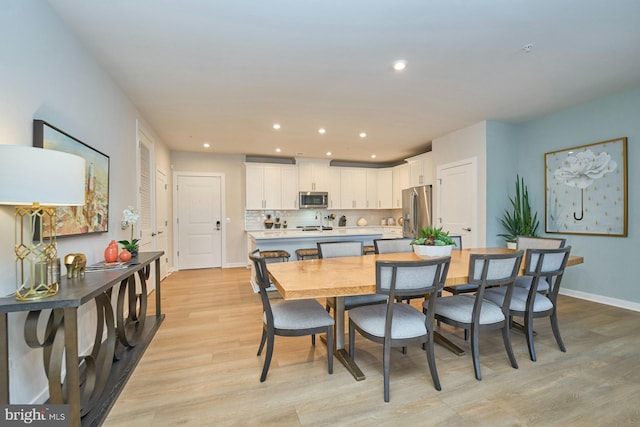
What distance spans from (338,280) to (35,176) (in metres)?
1.60

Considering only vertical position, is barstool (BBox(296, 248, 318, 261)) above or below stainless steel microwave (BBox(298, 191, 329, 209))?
below

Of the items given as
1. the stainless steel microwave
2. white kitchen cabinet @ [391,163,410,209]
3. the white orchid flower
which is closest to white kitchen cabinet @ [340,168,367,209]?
the stainless steel microwave

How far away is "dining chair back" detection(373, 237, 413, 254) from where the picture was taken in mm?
3096

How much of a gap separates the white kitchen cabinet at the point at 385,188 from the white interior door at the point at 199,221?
3745mm

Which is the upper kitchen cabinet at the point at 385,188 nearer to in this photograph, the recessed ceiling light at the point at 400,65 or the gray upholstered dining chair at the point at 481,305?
the recessed ceiling light at the point at 400,65

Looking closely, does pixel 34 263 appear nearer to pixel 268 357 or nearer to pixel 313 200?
pixel 268 357

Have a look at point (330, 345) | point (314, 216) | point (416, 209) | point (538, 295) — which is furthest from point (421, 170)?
point (330, 345)

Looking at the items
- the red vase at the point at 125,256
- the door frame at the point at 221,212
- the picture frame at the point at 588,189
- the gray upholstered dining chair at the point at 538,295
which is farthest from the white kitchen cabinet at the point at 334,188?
the red vase at the point at 125,256

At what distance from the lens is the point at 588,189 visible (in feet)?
12.0

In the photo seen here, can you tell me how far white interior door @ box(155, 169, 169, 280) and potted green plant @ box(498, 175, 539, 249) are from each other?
534cm

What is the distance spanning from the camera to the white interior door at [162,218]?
4.67 metres

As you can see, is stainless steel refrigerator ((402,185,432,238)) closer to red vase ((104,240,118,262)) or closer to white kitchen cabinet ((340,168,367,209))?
white kitchen cabinet ((340,168,367,209))

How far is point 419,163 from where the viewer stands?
5699 mm

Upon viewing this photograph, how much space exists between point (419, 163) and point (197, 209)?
4.68 m
